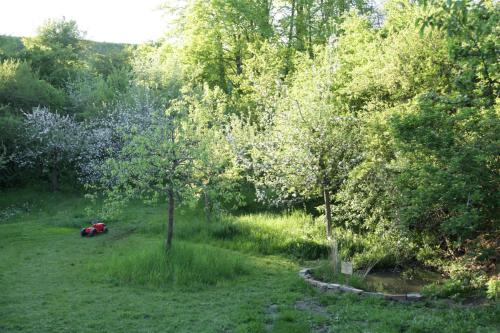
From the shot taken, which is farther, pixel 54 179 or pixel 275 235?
pixel 54 179

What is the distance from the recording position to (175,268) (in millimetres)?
11930

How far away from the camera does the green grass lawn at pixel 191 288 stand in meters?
8.69

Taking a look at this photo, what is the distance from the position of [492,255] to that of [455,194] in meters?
2.19

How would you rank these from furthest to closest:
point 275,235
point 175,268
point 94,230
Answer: point 94,230 < point 275,235 < point 175,268

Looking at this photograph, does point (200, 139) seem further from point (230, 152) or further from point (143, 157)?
point (230, 152)

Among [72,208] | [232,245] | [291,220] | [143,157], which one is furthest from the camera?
[72,208]

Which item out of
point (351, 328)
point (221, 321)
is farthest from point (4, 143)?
point (351, 328)

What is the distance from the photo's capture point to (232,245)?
15.8m

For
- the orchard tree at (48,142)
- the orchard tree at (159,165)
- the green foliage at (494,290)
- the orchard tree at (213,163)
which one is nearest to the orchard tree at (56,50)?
the orchard tree at (48,142)

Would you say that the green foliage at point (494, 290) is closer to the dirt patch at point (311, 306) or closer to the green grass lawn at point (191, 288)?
the green grass lawn at point (191, 288)

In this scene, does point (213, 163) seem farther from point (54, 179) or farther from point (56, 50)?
point (56, 50)

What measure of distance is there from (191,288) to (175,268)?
2.86ft

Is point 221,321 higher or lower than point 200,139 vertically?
lower

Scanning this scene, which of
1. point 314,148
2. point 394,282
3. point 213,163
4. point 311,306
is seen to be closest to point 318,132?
point 314,148
